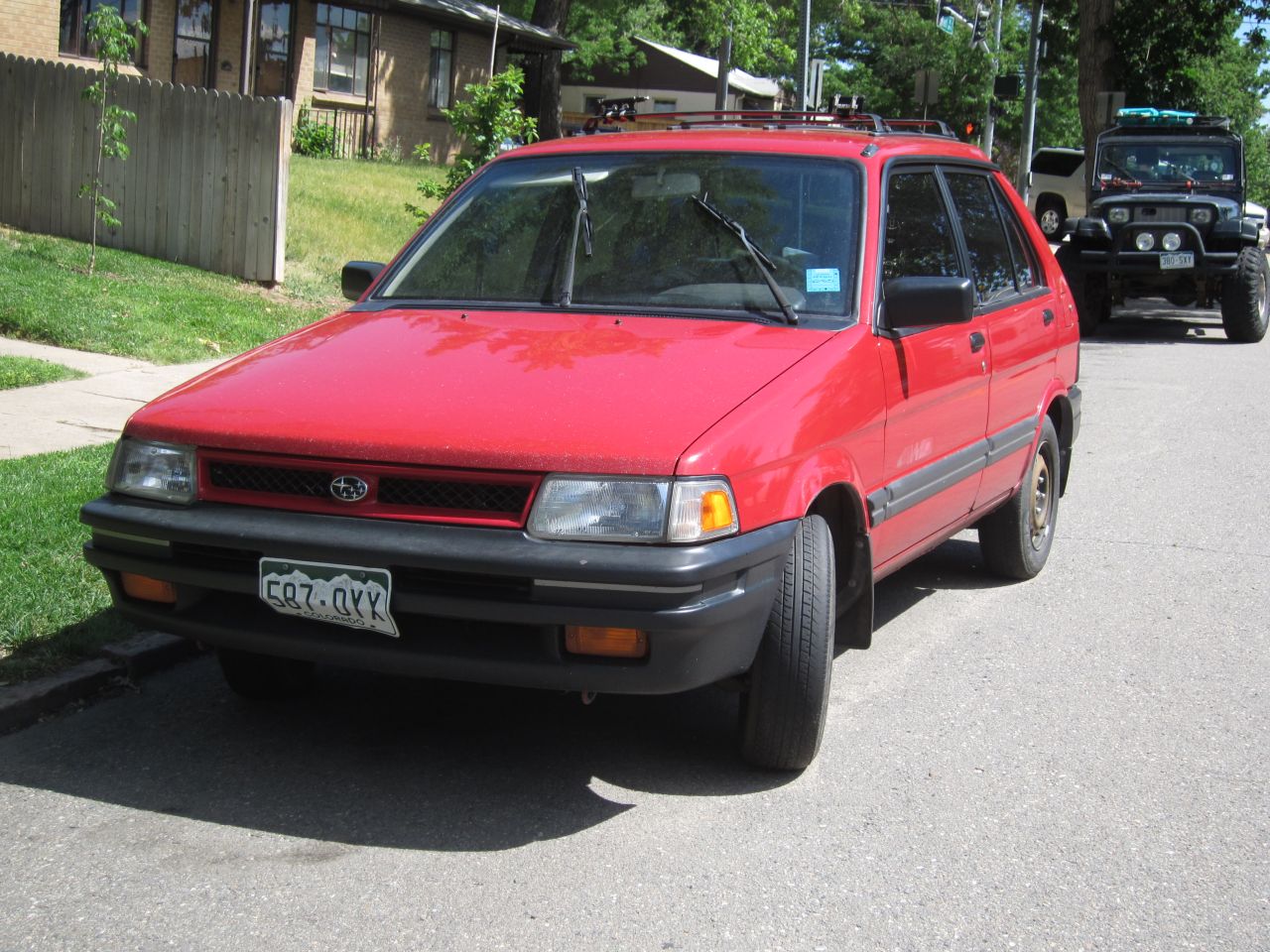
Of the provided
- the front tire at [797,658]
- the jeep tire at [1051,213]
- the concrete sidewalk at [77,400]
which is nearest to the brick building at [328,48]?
the jeep tire at [1051,213]

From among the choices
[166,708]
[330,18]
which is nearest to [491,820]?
[166,708]

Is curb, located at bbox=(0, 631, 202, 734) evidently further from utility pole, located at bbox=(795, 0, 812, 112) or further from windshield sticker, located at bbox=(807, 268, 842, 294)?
utility pole, located at bbox=(795, 0, 812, 112)

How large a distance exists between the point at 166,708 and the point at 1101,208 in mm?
14223

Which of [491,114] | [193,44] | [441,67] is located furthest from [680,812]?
[441,67]

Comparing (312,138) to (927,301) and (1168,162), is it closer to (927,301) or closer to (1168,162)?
(1168,162)

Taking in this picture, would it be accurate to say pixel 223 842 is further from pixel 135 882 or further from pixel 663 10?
pixel 663 10

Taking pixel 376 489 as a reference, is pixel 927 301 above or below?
above

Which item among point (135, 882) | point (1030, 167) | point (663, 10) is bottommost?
point (135, 882)

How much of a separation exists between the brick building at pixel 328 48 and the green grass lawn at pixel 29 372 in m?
14.3

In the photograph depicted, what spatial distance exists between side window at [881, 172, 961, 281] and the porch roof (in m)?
25.8

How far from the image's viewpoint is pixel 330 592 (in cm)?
374

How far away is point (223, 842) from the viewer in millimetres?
3732

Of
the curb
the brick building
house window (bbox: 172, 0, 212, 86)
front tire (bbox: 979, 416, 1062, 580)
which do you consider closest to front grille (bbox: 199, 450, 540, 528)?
the curb

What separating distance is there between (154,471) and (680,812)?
5.46ft
